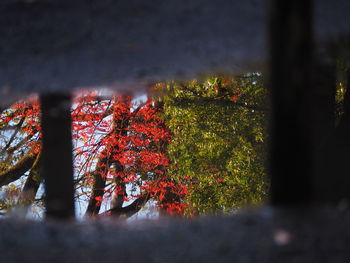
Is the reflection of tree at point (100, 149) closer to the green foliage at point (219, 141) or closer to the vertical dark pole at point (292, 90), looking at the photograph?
the green foliage at point (219, 141)

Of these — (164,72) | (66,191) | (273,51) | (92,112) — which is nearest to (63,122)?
(66,191)

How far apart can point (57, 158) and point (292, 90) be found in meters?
1.79

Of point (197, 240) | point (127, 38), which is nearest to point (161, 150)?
point (127, 38)

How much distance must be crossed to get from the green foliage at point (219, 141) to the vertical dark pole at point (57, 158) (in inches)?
194

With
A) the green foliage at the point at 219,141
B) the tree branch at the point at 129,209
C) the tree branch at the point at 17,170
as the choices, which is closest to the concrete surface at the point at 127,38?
the green foliage at the point at 219,141

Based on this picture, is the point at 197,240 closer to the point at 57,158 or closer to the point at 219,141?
the point at 57,158

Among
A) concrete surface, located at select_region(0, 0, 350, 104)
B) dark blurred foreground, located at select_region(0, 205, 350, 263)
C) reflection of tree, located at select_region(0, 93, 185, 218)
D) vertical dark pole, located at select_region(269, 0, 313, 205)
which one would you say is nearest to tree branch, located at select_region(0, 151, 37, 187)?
reflection of tree, located at select_region(0, 93, 185, 218)

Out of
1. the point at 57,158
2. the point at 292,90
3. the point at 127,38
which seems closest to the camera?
the point at 292,90

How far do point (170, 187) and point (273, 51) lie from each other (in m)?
7.26

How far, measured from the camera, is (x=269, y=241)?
7.36ft

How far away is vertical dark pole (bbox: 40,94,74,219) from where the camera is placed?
290 centimetres

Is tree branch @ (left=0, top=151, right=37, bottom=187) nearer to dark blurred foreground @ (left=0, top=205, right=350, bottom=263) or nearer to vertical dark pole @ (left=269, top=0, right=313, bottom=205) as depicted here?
dark blurred foreground @ (left=0, top=205, right=350, bottom=263)

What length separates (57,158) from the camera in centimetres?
294

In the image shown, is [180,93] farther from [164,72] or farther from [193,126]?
[164,72]
